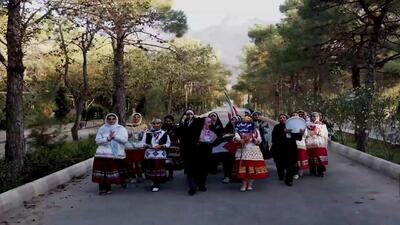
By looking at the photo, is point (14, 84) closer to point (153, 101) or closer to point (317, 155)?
point (317, 155)

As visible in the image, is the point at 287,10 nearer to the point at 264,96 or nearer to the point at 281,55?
the point at 281,55

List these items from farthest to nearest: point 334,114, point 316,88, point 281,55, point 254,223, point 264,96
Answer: point 264,96, point 316,88, point 281,55, point 334,114, point 254,223

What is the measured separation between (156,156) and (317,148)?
12.9ft

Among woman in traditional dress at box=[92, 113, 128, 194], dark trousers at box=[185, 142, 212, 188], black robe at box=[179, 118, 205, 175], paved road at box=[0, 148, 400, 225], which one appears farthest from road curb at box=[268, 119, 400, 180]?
woman in traditional dress at box=[92, 113, 128, 194]

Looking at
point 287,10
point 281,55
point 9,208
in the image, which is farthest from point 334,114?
point 287,10

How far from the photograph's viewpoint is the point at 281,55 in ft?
84.0

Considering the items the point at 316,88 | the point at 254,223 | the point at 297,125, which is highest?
the point at 316,88

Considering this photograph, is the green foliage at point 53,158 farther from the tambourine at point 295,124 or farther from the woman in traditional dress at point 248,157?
the tambourine at point 295,124

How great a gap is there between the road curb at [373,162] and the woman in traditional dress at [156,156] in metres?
4.99

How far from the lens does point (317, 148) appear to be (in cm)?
1197

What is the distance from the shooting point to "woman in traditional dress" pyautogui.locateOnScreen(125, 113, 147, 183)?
1104cm

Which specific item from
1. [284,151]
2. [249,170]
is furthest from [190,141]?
[284,151]

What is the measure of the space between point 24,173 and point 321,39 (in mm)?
14290

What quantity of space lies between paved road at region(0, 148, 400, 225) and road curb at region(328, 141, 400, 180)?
13.5 inches
